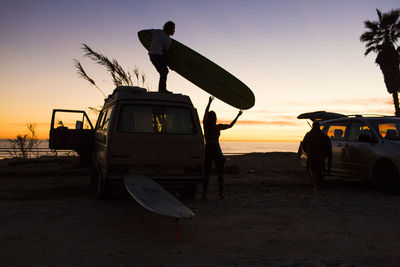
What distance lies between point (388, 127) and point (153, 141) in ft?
19.1

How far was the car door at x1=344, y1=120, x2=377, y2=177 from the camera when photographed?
27.4 feet

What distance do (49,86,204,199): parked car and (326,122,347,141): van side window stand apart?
466 centimetres

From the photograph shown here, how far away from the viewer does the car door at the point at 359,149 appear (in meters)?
8.35

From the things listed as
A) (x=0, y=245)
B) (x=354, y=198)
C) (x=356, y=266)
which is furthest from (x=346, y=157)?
(x=0, y=245)

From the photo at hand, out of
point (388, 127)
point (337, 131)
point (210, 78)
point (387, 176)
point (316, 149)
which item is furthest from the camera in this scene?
point (210, 78)

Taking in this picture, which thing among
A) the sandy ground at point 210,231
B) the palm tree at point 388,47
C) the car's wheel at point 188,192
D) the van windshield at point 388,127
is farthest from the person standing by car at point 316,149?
the palm tree at point 388,47

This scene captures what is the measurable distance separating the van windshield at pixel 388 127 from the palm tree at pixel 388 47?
2387 cm

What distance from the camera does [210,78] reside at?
10266 mm

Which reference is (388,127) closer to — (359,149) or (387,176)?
(359,149)

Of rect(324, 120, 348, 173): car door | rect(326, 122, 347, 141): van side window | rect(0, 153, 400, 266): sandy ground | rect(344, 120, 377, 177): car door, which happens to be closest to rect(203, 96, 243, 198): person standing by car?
rect(0, 153, 400, 266): sandy ground

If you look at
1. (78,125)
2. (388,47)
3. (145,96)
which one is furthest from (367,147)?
(388,47)

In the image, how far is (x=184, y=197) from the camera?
24.9ft

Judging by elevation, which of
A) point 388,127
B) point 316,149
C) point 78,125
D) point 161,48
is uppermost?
point 161,48

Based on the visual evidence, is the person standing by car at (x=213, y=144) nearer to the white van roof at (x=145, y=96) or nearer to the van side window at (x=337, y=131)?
the white van roof at (x=145, y=96)
